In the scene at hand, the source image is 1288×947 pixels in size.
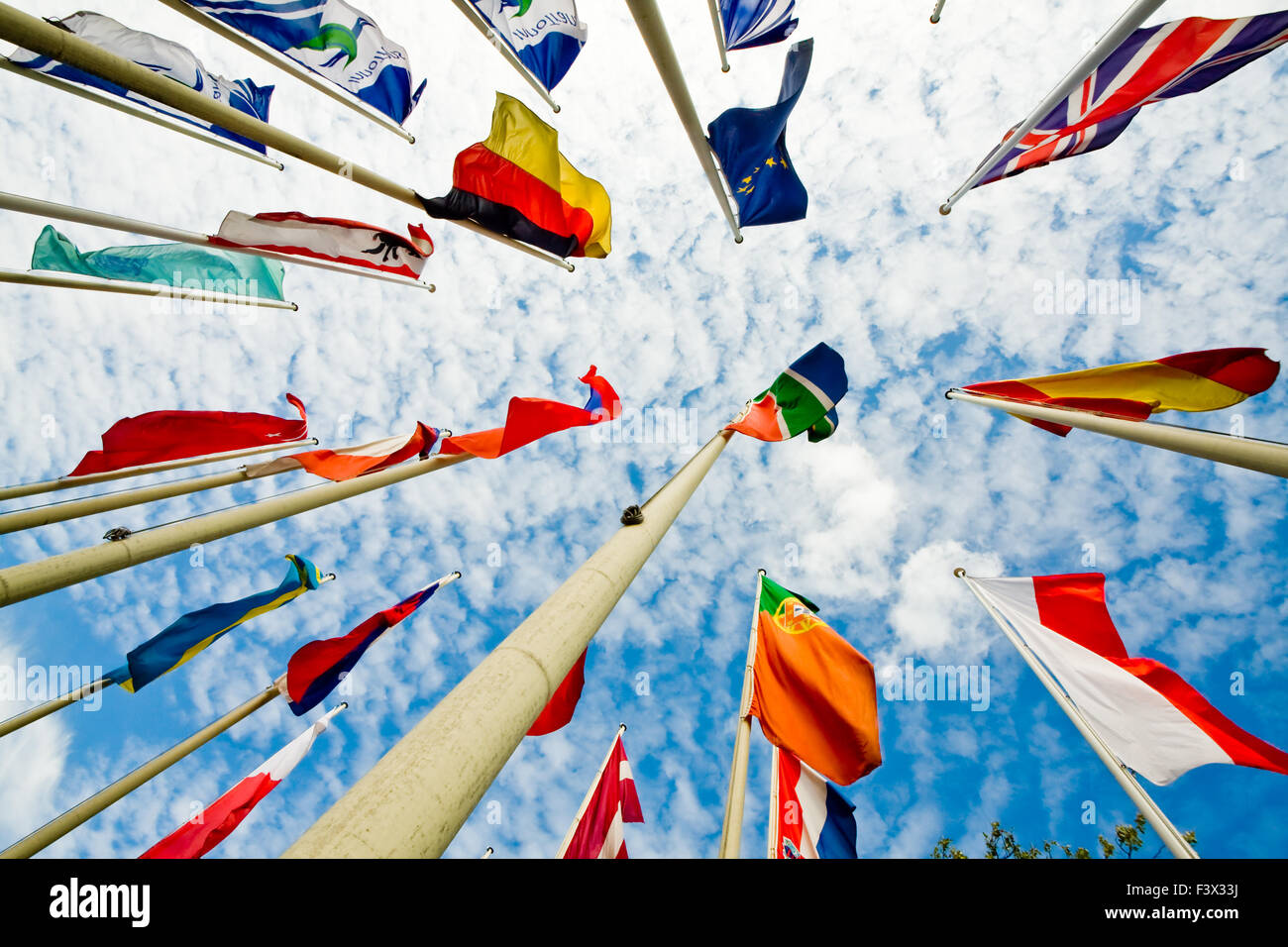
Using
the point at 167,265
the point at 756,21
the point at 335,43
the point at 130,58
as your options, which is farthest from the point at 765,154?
the point at 167,265

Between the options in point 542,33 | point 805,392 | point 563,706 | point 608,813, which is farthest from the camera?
point 805,392

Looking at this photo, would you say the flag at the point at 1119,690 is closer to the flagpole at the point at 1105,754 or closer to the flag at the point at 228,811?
the flagpole at the point at 1105,754

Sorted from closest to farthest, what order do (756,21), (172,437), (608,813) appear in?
(756,21), (608,813), (172,437)

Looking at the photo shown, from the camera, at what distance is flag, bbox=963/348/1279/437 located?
671 centimetres

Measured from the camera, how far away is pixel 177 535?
8.34 meters

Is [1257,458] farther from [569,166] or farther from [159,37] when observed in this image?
[159,37]

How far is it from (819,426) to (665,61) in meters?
7.71

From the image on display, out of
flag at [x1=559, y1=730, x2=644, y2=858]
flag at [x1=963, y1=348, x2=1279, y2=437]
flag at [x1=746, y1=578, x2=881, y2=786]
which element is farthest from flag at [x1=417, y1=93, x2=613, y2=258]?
flag at [x1=963, y1=348, x2=1279, y2=437]

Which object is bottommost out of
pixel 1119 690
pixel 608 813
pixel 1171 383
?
pixel 608 813

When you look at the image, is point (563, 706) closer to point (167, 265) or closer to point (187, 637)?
point (187, 637)

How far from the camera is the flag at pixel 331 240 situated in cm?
695

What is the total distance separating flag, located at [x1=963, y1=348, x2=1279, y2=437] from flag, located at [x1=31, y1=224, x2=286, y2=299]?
14388 mm

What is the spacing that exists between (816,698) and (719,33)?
944 centimetres
